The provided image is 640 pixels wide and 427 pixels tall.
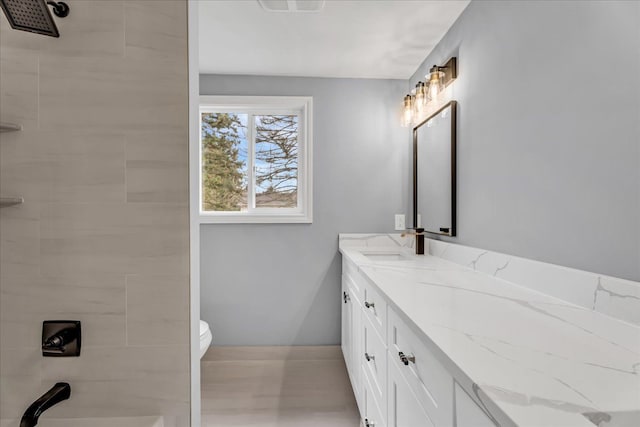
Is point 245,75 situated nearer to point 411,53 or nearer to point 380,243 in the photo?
point 411,53

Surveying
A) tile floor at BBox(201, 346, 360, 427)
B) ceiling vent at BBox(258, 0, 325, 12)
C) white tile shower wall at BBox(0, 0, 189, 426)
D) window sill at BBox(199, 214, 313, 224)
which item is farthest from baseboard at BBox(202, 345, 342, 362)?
ceiling vent at BBox(258, 0, 325, 12)

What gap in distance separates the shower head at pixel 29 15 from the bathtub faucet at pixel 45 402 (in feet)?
3.07

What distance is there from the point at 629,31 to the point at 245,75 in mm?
2510

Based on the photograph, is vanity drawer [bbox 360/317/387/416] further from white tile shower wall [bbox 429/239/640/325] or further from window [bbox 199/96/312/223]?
window [bbox 199/96/312/223]

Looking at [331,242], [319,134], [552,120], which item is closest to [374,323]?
[552,120]

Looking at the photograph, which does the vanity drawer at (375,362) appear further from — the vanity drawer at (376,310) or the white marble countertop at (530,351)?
the white marble countertop at (530,351)

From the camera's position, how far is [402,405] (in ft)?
3.66

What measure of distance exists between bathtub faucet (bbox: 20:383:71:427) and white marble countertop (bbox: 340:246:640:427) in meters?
0.98

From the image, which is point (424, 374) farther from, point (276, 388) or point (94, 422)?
point (276, 388)

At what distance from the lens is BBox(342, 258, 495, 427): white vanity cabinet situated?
2.43 feet

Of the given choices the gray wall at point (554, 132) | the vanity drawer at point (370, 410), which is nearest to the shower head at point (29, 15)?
the gray wall at point (554, 132)

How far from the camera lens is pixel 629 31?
959mm

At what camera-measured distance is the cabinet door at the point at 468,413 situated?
594mm

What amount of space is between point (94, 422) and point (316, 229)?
6.72ft
